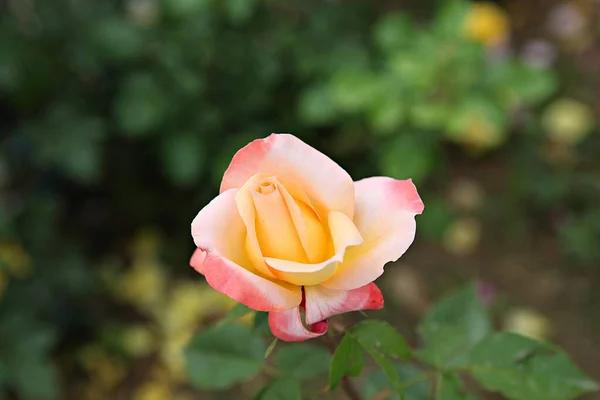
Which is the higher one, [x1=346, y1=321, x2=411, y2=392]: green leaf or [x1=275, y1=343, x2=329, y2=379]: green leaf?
[x1=346, y1=321, x2=411, y2=392]: green leaf

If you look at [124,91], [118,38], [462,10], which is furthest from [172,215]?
[462,10]

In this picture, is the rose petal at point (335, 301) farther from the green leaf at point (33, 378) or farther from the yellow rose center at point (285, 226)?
A: the green leaf at point (33, 378)

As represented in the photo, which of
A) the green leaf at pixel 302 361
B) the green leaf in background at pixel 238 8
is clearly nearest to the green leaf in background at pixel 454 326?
the green leaf at pixel 302 361

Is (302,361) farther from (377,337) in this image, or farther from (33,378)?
(33,378)

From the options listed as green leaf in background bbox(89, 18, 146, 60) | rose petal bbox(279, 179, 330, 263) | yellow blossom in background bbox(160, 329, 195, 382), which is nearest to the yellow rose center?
rose petal bbox(279, 179, 330, 263)

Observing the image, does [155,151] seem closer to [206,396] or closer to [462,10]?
[206,396]

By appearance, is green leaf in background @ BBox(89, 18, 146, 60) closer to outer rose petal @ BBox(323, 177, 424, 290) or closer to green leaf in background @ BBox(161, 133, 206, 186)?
green leaf in background @ BBox(161, 133, 206, 186)

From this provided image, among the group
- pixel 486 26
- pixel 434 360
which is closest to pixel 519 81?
pixel 486 26
